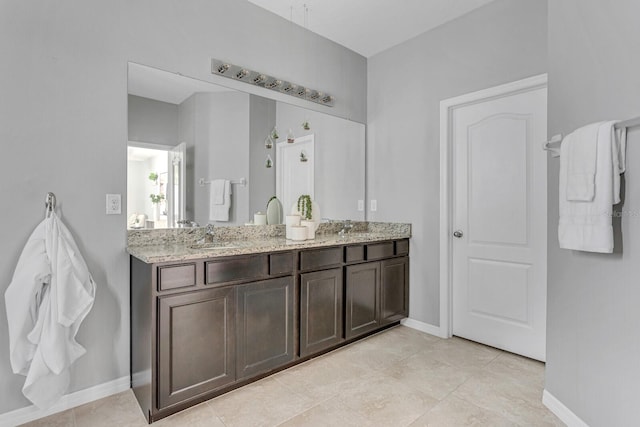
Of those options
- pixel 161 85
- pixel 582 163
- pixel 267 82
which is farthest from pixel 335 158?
pixel 582 163

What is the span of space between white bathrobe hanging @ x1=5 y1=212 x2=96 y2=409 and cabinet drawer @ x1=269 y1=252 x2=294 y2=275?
3.26 ft

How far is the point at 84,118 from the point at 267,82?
1.34 metres

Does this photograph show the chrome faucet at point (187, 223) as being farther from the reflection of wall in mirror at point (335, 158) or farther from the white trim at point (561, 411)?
the white trim at point (561, 411)

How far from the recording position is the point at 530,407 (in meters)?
1.93

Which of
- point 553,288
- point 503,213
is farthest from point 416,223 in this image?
point 553,288

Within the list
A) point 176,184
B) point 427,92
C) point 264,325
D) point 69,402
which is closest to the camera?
point 69,402

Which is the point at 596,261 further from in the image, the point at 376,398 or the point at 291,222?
the point at 291,222

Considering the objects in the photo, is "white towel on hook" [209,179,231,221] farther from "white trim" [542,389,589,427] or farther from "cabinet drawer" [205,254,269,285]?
"white trim" [542,389,589,427]

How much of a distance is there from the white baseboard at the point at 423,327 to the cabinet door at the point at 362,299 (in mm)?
463

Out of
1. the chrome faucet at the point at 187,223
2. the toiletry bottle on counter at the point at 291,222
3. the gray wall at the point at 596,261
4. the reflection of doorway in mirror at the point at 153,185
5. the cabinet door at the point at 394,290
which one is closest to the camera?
the gray wall at the point at 596,261

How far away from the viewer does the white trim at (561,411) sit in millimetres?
1693

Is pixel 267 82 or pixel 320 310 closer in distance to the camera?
pixel 320 310

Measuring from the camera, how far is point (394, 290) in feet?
10.3

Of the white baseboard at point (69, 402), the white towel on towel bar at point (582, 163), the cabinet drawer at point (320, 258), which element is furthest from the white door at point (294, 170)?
the white towel on towel bar at point (582, 163)
